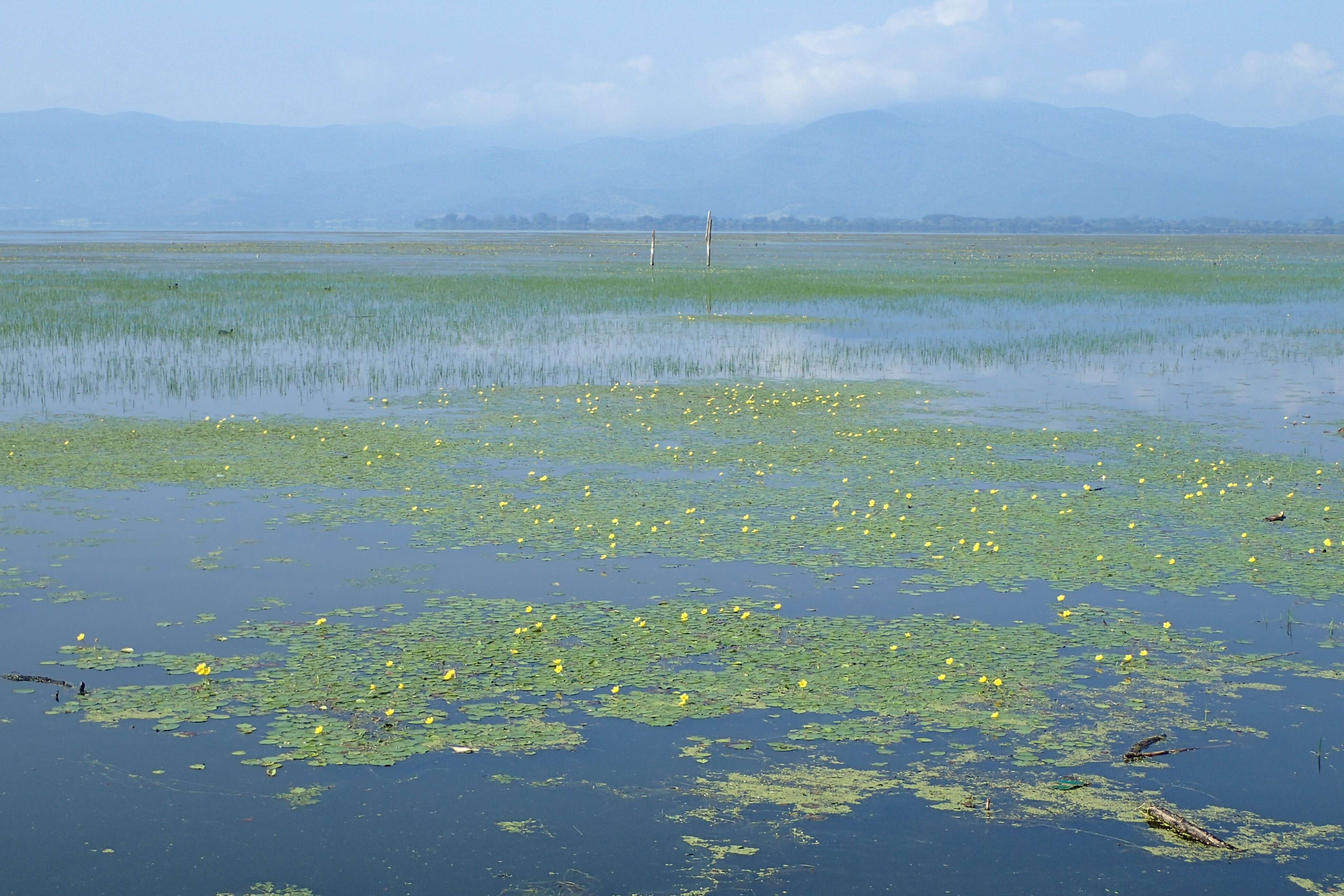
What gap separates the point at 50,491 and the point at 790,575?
8958 millimetres

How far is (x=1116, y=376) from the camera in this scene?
26453 millimetres

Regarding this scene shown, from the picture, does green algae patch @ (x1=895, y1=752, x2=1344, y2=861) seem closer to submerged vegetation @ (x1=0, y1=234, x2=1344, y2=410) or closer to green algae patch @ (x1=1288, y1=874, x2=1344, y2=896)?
green algae patch @ (x1=1288, y1=874, x2=1344, y2=896)

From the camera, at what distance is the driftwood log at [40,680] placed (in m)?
8.98

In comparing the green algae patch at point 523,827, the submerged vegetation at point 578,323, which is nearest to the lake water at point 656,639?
the green algae patch at point 523,827

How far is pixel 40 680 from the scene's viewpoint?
9023 millimetres

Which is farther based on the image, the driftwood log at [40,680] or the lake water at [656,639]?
the driftwood log at [40,680]

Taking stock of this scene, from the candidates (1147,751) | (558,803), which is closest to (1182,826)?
(1147,751)

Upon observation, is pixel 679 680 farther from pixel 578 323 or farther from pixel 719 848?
pixel 578 323

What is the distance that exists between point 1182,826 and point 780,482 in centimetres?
893

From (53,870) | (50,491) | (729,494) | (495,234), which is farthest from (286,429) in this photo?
(495,234)

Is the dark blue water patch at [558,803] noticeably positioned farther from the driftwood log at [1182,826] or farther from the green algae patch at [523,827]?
the driftwood log at [1182,826]

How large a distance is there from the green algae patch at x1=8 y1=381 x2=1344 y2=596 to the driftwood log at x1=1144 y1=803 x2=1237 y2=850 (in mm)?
4241

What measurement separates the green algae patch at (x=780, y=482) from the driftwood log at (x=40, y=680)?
306cm

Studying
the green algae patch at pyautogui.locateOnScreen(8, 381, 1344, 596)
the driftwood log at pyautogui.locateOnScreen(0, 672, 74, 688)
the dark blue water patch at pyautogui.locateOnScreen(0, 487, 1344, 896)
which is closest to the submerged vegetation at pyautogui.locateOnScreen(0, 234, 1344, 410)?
the green algae patch at pyautogui.locateOnScreen(8, 381, 1344, 596)
